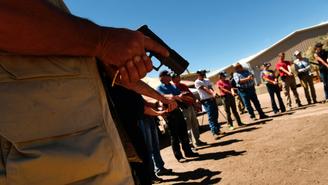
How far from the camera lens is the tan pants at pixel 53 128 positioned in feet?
2.49

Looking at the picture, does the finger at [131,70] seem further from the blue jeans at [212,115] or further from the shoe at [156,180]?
the blue jeans at [212,115]

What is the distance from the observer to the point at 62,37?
34.7 inches

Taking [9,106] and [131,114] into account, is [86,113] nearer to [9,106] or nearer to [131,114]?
[9,106]

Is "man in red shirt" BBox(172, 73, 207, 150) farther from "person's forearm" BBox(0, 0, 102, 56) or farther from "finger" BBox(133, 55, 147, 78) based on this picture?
"person's forearm" BBox(0, 0, 102, 56)

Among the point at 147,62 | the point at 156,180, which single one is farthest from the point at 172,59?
the point at 156,180

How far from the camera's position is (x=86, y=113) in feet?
3.08

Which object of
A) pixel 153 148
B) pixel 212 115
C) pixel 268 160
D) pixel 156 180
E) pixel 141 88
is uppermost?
pixel 141 88

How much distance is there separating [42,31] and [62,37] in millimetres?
79

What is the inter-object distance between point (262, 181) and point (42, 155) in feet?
8.72

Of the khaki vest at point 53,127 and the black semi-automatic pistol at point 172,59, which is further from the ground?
the black semi-automatic pistol at point 172,59

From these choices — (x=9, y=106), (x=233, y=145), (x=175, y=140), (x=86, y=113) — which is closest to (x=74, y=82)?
(x=86, y=113)

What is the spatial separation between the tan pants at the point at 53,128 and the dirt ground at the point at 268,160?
7.86 feet

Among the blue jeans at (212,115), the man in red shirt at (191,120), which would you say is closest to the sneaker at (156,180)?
the man in red shirt at (191,120)

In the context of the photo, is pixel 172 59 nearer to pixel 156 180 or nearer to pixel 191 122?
pixel 156 180
